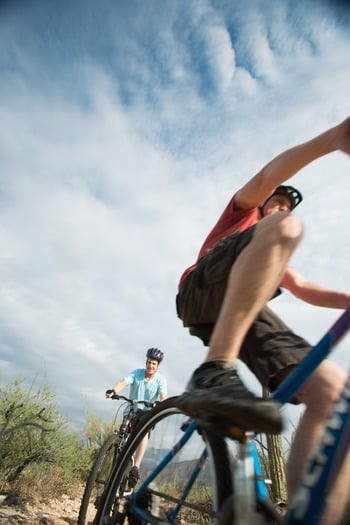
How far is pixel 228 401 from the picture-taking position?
1006 millimetres

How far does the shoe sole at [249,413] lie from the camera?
37.1 inches

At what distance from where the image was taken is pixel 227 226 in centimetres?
177

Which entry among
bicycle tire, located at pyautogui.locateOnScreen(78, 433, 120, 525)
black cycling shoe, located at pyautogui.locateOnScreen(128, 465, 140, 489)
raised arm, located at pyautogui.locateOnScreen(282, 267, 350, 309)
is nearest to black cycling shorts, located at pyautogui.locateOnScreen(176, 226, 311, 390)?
raised arm, located at pyautogui.locateOnScreen(282, 267, 350, 309)

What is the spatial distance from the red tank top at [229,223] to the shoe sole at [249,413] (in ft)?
2.76

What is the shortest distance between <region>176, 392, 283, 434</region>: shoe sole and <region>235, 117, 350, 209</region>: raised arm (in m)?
0.86

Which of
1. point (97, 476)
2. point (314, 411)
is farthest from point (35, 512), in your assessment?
point (314, 411)

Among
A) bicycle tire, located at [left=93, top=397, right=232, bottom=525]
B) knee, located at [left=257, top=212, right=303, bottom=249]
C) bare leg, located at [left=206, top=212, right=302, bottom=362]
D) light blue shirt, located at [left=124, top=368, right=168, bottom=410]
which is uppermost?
light blue shirt, located at [left=124, top=368, right=168, bottom=410]

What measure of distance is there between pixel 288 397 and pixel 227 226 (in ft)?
2.78

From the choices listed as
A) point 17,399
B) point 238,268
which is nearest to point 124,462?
point 238,268

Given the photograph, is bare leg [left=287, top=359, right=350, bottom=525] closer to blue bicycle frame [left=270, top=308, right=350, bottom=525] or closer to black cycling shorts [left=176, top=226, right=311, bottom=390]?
black cycling shorts [left=176, top=226, right=311, bottom=390]

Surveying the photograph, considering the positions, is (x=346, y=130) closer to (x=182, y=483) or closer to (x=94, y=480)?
(x=182, y=483)

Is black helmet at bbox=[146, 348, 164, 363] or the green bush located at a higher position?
black helmet at bbox=[146, 348, 164, 363]

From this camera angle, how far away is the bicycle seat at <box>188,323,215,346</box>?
1.74 metres

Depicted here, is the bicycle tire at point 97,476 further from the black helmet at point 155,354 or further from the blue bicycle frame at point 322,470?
the blue bicycle frame at point 322,470
